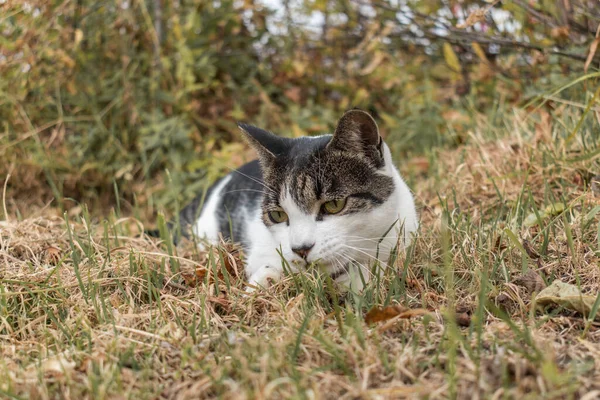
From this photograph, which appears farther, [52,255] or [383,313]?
[52,255]

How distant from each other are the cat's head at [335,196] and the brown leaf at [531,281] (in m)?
0.54

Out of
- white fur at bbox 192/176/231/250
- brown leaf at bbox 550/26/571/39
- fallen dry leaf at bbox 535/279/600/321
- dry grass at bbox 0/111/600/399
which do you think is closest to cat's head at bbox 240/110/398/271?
dry grass at bbox 0/111/600/399

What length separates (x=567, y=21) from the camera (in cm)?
353

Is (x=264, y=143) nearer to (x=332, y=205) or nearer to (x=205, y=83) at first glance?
(x=332, y=205)

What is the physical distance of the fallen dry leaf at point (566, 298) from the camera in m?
1.77

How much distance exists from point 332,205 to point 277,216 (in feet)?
0.92

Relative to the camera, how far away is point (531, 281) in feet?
6.58

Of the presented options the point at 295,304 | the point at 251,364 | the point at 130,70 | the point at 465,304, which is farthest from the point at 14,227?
the point at 130,70

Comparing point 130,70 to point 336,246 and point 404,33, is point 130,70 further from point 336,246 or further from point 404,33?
point 336,246

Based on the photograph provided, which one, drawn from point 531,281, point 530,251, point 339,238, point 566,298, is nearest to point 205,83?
point 339,238

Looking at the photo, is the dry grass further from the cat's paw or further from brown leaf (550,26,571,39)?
brown leaf (550,26,571,39)

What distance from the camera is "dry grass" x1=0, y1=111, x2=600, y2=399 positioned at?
1.45 meters

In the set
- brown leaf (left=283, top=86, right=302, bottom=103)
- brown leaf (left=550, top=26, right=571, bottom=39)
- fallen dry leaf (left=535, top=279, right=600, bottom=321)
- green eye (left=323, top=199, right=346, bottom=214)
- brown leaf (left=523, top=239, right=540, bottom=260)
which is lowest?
brown leaf (left=283, top=86, right=302, bottom=103)

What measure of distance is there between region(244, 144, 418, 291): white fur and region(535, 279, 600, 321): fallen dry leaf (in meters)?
0.57
